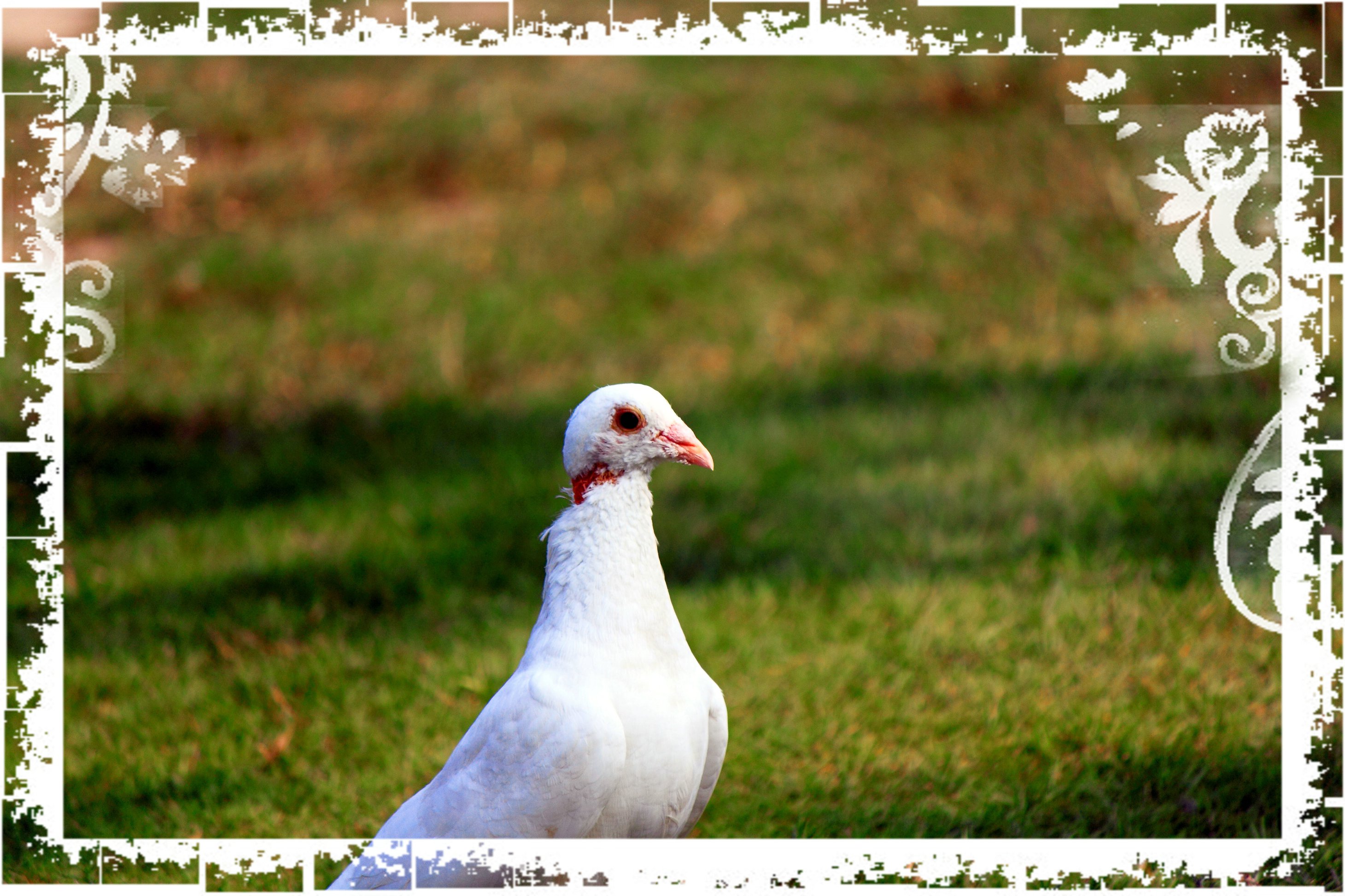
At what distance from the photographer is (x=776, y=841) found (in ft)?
8.23

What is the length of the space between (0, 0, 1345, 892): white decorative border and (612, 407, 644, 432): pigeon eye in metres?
0.83

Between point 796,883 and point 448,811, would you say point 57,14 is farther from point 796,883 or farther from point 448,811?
point 796,883

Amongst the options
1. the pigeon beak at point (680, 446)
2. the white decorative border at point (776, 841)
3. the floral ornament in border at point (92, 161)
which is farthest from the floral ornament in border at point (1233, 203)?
the floral ornament in border at point (92, 161)

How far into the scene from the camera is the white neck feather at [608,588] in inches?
97.3

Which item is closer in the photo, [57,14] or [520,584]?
[57,14]

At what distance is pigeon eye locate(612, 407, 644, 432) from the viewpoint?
8.15ft

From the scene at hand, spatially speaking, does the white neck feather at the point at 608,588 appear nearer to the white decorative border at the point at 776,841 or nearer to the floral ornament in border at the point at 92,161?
the white decorative border at the point at 776,841

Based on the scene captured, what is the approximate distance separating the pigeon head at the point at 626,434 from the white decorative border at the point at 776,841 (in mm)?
763

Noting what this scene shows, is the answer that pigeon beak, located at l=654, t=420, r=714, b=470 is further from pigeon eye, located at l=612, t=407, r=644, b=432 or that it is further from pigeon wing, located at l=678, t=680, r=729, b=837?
pigeon wing, located at l=678, t=680, r=729, b=837

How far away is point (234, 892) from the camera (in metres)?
2.89

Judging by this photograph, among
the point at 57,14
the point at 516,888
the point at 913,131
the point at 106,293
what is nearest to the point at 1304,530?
the point at 516,888

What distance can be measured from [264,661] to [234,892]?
1.40 meters

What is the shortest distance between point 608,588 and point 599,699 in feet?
0.75

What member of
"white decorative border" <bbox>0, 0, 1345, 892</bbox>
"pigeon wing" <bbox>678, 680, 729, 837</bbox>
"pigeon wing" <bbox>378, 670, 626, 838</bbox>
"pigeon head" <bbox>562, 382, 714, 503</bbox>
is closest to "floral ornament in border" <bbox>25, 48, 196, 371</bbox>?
"white decorative border" <bbox>0, 0, 1345, 892</bbox>
